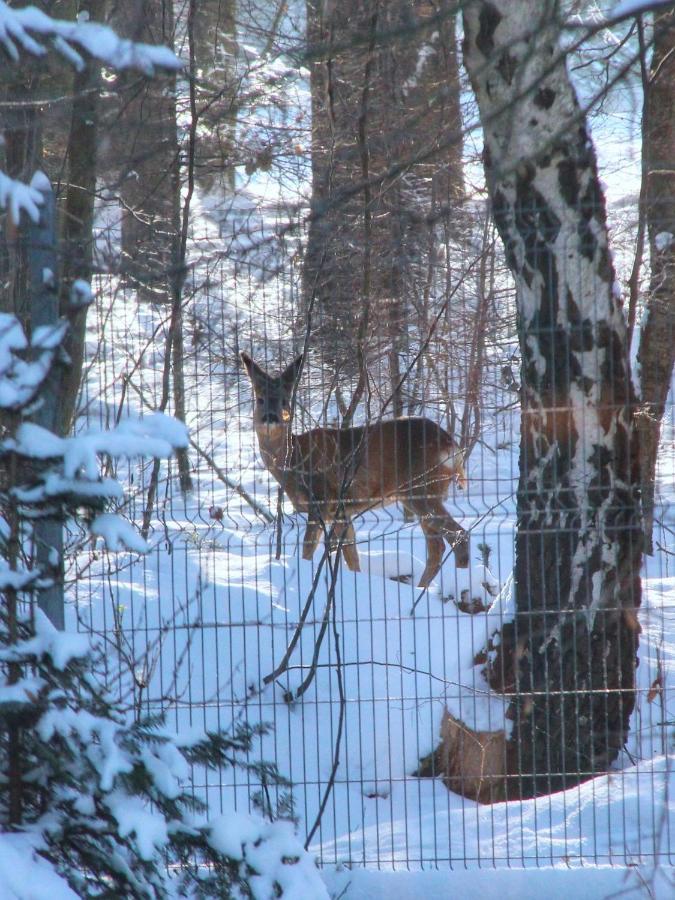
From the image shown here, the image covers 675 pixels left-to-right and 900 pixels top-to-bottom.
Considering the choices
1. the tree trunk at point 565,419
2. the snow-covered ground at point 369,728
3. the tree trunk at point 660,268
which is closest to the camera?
the snow-covered ground at point 369,728

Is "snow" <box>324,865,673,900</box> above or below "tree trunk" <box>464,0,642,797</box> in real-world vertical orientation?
below

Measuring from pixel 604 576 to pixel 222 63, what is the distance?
6.78 m

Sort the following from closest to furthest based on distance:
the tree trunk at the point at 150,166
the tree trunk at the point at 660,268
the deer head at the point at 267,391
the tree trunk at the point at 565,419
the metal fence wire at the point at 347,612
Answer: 1. the tree trunk at the point at 150,166
2. the metal fence wire at the point at 347,612
3. the tree trunk at the point at 565,419
4. the deer head at the point at 267,391
5. the tree trunk at the point at 660,268

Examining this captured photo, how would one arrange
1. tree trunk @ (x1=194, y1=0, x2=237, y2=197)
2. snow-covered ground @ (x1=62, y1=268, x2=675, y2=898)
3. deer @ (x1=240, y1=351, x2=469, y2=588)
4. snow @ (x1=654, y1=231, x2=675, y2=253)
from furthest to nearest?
snow @ (x1=654, y1=231, x2=675, y2=253) → tree trunk @ (x1=194, y1=0, x2=237, y2=197) → deer @ (x1=240, y1=351, x2=469, y2=588) → snow-covered ground @ (x1=62, y1=268, x2=675, y2=898)

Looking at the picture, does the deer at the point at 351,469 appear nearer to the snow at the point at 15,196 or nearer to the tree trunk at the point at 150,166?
the tree trunk at the point at 150,166

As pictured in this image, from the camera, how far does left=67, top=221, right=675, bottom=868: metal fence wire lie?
200 inches

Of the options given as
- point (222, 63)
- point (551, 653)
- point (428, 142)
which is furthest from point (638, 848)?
point (222, 63)

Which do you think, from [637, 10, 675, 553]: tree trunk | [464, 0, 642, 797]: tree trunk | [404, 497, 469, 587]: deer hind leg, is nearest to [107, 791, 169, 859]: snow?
[404, 497, 469, 587]: deer hind leg

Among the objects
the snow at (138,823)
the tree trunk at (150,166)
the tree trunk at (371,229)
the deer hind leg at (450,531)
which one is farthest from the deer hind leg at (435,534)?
the snow at (138,823)

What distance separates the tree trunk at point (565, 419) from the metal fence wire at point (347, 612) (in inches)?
3.3

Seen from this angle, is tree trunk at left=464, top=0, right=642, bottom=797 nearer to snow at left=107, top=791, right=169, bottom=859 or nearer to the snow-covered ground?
the snow-covered ground

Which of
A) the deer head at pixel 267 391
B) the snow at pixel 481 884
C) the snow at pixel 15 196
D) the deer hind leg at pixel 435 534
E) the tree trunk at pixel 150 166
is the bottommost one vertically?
the snow at pixel 481 884

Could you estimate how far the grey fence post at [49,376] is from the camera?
8.84 ft

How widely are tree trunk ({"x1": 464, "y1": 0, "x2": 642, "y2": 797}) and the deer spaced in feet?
1.82
